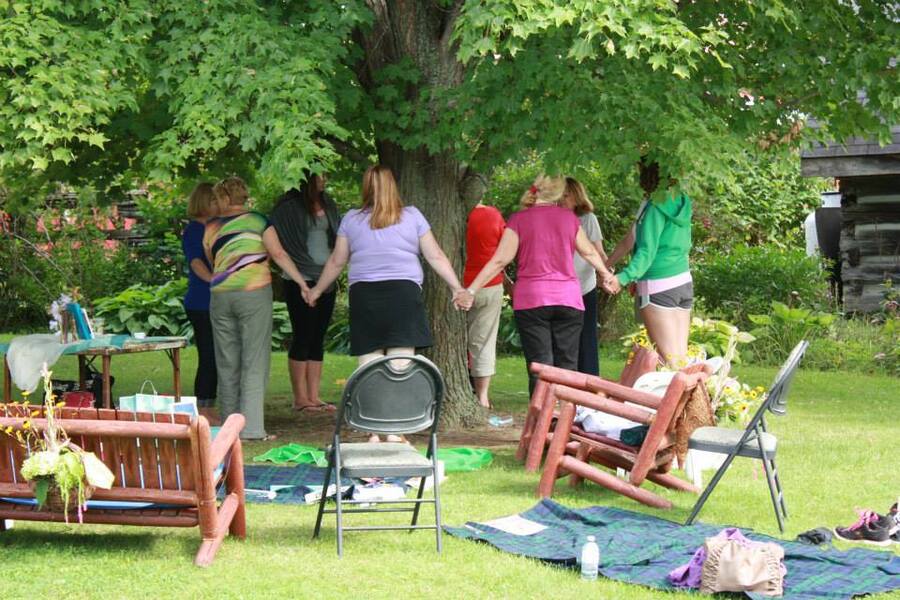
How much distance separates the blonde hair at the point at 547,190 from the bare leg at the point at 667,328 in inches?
38.0

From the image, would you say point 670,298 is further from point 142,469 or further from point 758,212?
point 758,212

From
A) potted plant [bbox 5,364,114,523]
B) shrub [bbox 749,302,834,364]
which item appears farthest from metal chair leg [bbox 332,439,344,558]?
shrub [bbox 749,302,834,364]

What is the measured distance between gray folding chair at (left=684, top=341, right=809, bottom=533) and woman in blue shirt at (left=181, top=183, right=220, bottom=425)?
4.45 metres

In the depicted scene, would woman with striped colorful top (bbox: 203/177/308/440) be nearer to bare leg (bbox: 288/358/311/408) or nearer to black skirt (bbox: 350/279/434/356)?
black skirt (bbox: 350/279/434/356)

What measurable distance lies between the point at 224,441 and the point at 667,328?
3755 mm

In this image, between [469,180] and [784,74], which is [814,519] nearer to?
[784,74]

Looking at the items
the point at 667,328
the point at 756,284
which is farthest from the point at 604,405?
the point at 756,284

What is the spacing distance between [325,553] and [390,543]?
1.14 feet

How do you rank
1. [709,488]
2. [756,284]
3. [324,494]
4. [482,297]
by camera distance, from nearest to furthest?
[324,494] < [709,488] < [482,297] < [756,284]

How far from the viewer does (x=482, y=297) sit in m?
10.1

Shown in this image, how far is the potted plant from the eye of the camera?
5.26m

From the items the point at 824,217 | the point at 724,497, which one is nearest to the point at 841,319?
the point at 824,217

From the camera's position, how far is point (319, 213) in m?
9.45

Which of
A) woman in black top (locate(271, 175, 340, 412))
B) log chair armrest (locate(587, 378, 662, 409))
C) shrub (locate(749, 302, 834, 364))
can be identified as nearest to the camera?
log chair armrest (locate(587, 378, 662, 409))
